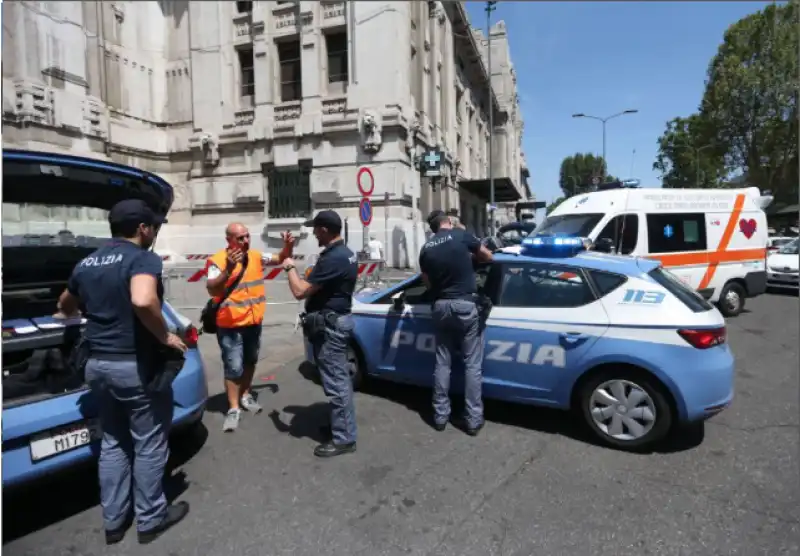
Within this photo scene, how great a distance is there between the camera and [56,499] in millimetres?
3076

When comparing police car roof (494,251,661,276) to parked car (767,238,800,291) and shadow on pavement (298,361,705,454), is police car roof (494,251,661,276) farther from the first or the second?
parked car (767,238,800,291)

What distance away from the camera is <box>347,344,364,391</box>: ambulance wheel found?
4.99 meters

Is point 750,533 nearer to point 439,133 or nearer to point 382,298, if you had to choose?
point 382,298

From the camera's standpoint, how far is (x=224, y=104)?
66.0ft

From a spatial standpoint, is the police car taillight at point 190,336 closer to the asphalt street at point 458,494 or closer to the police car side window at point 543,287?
the asphalt street at point 458,494

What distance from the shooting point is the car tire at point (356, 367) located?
16.4 feet

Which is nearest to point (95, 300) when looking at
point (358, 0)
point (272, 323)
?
point (272, 323)

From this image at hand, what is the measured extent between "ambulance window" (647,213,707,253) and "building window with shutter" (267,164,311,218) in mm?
13704

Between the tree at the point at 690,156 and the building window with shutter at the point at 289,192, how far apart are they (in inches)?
1126

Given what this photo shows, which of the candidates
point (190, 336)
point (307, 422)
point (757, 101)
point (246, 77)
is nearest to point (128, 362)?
point (190, 336)

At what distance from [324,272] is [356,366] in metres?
1.82

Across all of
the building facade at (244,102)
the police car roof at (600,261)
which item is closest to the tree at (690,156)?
the building facade at (244,102)

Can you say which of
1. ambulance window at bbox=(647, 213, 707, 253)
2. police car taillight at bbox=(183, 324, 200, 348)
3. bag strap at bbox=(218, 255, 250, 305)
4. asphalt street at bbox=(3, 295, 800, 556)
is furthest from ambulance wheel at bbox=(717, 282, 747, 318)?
police car taillight at bbox=(183, 324, 200, 348)

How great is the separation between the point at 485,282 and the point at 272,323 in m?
5.63
